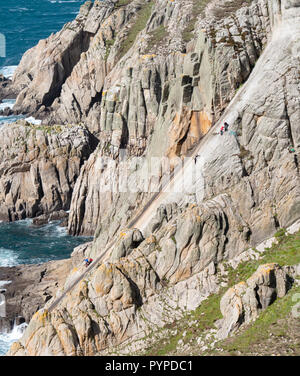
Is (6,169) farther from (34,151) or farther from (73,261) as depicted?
(73,261)

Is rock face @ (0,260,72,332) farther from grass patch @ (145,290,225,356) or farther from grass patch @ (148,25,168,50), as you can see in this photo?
grass patch @ (148,25,168,50)

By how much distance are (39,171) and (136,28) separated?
37500 millimetres

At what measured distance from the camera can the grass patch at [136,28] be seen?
10531 centimetres

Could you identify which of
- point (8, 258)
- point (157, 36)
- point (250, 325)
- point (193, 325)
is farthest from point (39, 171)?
point (250, 325)

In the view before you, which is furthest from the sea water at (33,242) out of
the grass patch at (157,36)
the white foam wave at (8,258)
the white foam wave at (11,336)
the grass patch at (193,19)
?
the grass patch at (193,19)

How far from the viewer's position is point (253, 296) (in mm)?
37062

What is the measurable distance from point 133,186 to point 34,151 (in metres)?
36.8

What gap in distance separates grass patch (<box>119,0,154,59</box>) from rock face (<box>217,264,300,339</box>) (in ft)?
247

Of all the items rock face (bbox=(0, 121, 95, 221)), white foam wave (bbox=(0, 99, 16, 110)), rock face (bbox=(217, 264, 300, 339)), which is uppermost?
white foam wave (bbox=(0, 99, 16, 110))

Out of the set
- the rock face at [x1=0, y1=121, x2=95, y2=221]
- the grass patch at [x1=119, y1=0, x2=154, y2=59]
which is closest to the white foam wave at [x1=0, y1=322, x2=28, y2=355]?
the rock face at [x1=0, y1=121, x2=95, y2=221]

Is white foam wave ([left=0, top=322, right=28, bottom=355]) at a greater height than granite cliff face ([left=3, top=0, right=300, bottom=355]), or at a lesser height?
lesser

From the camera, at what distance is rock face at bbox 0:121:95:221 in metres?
92.2

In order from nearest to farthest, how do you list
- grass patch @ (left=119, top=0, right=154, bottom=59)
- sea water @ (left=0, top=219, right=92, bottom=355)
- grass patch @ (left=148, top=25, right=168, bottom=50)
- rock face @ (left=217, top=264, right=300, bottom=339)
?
rock face @ (left=217, top=264, right=300, bottom=339)
sea water @ (left=0, top=219, right=92, bottom=355)
grass patch @ (left=148, top=25, right=168, bottom=50)
grass patch @ (left=119, top=0, right=154, bottom=59)

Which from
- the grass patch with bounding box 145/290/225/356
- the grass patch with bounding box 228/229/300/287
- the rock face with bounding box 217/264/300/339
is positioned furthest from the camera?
the grass patch with bounding box 228/229/300/287
